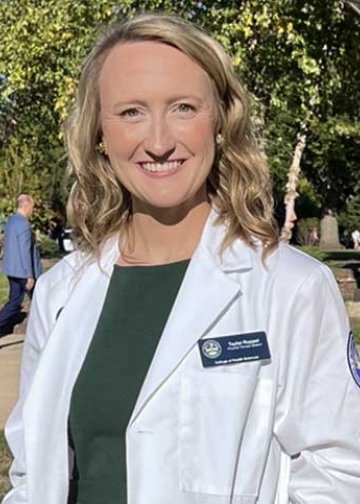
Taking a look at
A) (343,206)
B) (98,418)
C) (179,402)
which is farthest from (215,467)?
(343,206)

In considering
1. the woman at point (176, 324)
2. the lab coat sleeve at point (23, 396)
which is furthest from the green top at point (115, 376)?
the lab coat sleeve at point (23, 396)

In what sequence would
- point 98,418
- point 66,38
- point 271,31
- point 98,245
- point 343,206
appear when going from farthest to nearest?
point 343,206, point 66,38, point 271,31, point 98,245, point 98,418

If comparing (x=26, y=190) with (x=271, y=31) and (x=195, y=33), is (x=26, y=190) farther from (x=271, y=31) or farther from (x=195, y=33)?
(x=195, y=33)

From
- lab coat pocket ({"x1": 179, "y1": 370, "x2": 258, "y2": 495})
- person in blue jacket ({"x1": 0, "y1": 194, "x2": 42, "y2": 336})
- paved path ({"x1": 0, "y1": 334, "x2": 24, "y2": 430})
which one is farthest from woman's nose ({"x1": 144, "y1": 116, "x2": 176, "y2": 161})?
person in blue jacket ({"x1": 0, "y1": 194, "x2": 42, "y2": 336})

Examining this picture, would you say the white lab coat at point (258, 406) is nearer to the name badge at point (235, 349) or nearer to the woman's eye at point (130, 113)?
the name badge at point (235, 349)

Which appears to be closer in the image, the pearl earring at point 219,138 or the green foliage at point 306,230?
the pearl earring at point 219,138

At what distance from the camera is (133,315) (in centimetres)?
239

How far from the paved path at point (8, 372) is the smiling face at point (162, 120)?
6.22 metres

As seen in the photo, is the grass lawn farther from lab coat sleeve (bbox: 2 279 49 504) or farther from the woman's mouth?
the woman's mouth

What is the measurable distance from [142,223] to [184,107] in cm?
32

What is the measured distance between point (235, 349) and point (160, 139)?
20.3 inches

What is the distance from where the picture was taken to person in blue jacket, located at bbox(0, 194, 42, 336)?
13367mm

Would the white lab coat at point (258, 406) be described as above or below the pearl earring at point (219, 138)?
below

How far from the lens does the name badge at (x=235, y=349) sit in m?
2.11
